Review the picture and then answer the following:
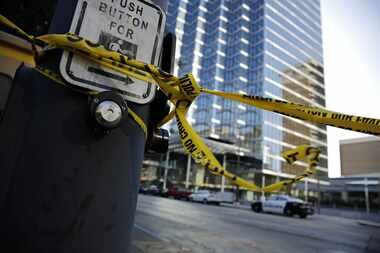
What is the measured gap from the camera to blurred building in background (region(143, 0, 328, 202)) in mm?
54312

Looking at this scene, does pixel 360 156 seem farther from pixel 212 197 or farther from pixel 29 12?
Result: pixel 29 12

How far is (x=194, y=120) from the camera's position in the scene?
64562 millimetres

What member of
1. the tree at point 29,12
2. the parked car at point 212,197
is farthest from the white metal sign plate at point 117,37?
the parked car at point 212,197

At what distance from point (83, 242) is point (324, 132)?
8225 cm

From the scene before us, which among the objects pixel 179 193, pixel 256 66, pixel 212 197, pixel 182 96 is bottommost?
pixel 179 193

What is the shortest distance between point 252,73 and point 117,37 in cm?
6414

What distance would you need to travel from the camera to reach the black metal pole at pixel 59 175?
2.14ft

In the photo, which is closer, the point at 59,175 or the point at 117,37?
the point at 59,175

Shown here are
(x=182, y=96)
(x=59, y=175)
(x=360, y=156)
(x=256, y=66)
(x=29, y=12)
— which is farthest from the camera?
(x=256, y=66)

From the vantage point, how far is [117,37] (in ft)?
3.03

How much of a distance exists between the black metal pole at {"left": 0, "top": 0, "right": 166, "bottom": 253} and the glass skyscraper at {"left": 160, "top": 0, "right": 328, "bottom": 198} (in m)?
53.1

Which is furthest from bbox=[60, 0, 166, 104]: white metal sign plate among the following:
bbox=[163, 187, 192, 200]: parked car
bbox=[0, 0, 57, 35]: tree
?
bbox=[163, 187, 192, 200]: parked car

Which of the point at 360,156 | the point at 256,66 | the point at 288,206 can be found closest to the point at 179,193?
the point at 288,206

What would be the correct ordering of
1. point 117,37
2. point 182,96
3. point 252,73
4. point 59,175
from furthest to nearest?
point 252,73 → point 182,96 → point 117,37 → point 59,175
